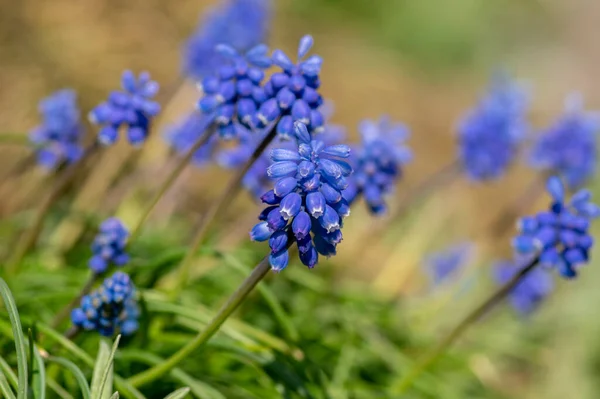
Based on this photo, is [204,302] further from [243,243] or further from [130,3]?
[130,3]

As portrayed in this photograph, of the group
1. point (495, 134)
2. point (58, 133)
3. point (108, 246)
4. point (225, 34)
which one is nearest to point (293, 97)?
point (108, 246)

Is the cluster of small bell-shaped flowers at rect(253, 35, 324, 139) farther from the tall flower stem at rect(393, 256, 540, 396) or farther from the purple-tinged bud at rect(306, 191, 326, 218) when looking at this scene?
the tall flower stem at rect(393, 256, 540, 396)

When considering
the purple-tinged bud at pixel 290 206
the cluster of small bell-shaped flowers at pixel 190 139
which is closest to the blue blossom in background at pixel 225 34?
the cluster of small bell-shaped flowers at pixel 190 139

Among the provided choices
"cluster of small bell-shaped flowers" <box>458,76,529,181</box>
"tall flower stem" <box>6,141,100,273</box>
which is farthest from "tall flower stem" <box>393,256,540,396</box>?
"tall flower stem" <box>6,141,100,273</box>

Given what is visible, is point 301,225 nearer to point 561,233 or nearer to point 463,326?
point 561,233

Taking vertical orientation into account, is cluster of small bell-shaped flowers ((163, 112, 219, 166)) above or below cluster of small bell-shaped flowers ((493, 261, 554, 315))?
below
